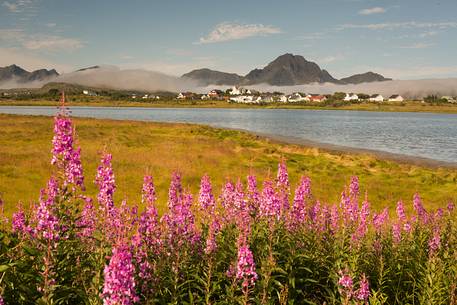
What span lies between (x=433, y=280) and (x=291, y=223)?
275cm

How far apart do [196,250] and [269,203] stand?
5.35 ft

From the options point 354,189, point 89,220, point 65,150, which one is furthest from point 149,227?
point 354,189

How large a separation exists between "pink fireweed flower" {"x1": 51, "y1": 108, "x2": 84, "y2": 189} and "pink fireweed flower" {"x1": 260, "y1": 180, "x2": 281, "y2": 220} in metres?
3.53

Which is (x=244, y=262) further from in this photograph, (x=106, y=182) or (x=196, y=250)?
(x=196, y=250)

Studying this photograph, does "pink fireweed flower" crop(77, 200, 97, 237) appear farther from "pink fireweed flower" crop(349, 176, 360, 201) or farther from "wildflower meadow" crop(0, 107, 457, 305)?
"pink fireweed flower" crop(349, 176, 360, 201)

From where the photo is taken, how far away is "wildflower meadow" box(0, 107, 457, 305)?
534 centimetres

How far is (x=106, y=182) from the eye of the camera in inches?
245

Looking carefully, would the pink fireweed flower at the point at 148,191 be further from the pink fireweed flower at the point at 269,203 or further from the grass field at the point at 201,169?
the grass field at the point at 201,169

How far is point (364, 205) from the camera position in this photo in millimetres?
9562

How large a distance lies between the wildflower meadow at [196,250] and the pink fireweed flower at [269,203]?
0.10ft

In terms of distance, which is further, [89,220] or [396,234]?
[396,234]

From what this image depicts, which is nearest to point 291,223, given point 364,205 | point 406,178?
point 364,205

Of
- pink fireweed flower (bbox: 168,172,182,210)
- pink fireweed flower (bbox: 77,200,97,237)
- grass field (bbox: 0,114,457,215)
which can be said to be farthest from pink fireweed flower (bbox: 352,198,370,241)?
grass field (bbox: 0,114,457,215)

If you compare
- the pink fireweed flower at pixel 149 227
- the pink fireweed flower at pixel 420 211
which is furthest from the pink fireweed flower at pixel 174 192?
the pink fireweed flower at pixel 420 211
